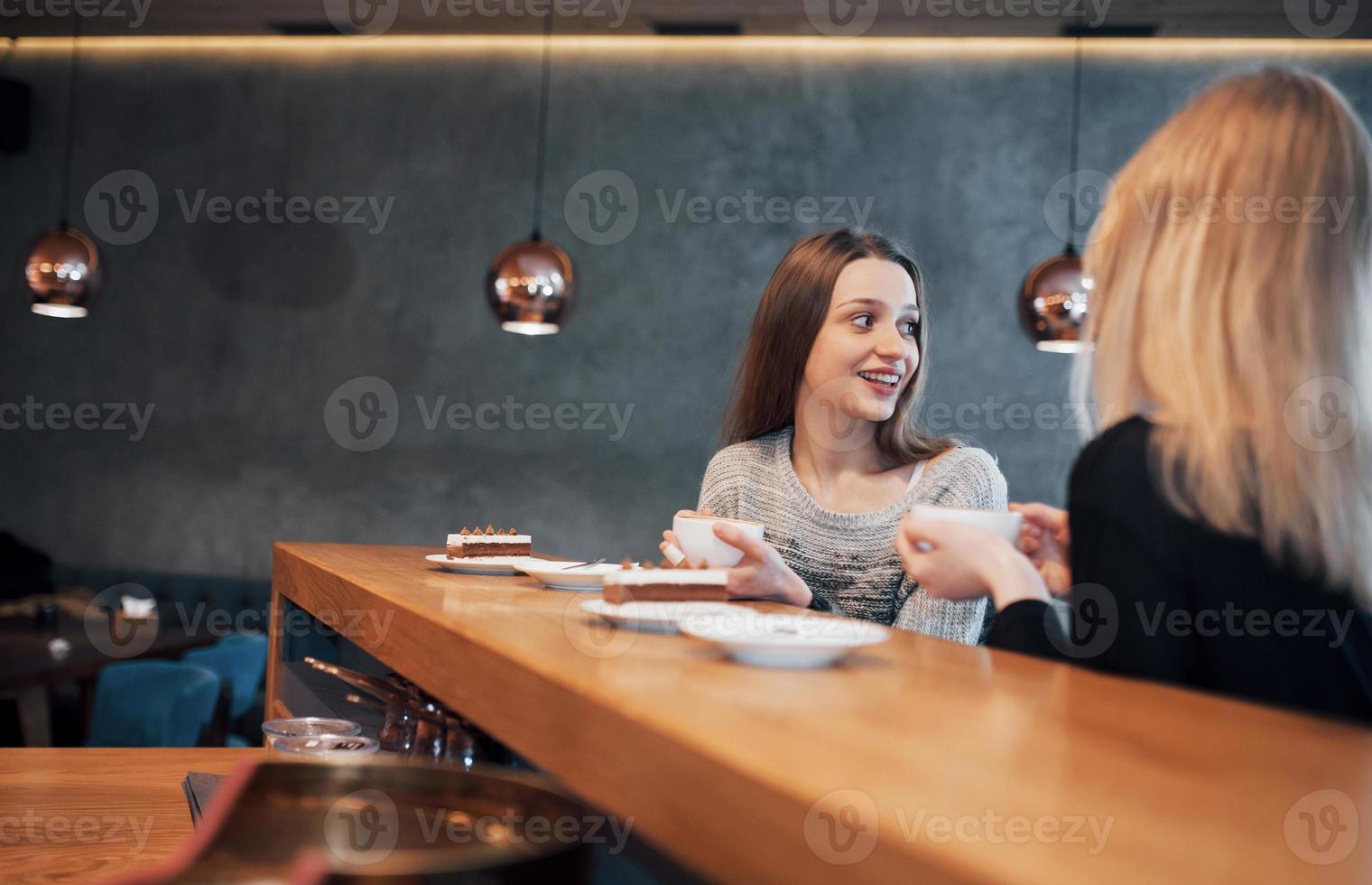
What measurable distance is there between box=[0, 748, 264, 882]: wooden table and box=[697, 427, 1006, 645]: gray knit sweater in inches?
42.1

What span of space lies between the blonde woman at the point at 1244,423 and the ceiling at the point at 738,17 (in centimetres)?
478

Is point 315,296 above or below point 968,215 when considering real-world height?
below

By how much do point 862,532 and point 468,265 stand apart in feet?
14.5

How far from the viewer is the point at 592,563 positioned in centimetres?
186

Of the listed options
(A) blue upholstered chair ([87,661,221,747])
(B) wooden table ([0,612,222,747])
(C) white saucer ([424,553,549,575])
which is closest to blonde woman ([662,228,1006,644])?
(C) white saucer ([424,553,549,575])

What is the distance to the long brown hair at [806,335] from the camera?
244 cm

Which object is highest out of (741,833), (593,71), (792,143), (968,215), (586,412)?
(593,71)

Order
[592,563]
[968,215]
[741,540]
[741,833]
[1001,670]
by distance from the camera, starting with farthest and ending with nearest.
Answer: [968,215], [592,563], [741,540], [1001,670], [741,833]

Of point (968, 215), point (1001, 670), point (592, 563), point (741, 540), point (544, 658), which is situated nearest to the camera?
point (544, 658)

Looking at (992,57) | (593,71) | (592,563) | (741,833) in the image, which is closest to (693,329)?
(593,71)

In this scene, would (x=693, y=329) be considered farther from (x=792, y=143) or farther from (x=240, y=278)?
(x=240, y=278)

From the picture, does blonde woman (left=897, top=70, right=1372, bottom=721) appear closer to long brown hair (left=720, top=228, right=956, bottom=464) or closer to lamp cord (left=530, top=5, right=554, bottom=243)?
long brown hair (left=720, top=228, right=956, bottom=464)

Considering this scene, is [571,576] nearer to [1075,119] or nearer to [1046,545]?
[1046,545]

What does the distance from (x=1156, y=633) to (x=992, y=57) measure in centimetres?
543
